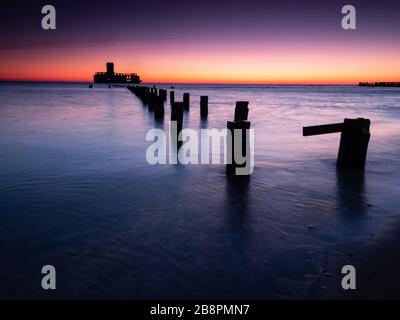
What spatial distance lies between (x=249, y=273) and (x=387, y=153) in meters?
7.57

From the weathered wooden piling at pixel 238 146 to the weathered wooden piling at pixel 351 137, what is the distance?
1.11 m

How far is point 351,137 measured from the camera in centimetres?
586

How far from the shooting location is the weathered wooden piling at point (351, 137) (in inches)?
226

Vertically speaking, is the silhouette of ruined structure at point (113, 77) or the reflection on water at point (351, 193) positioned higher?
the silhouette of ruined structure at point (113, 77)

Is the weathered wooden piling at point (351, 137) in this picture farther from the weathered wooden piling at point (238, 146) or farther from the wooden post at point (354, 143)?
the weathered wooden piling at point (238, 146)

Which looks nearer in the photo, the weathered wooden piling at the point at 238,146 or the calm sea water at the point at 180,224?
the calm sea water at the point at 180,224

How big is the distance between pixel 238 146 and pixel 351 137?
2.12 metres

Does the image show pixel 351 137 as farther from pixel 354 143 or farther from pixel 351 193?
pixel 351 193

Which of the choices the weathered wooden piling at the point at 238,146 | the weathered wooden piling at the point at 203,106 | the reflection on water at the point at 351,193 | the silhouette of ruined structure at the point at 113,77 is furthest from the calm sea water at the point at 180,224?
the silhouette of ruined structure at the point at 113,77

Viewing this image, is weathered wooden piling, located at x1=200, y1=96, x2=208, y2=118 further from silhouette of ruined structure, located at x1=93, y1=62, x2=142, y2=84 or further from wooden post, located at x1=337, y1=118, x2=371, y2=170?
silhouette of ruined structure, located at x1=93, y1=62, x2=142, y2=84
